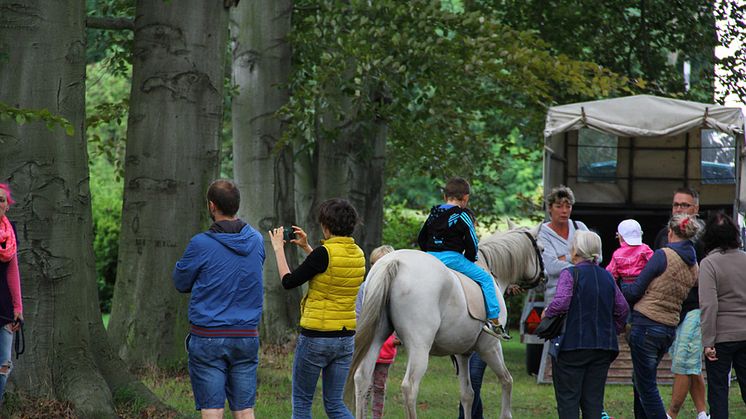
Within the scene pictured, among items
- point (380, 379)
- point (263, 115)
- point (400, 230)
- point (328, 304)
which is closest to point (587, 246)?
point (328, 304)

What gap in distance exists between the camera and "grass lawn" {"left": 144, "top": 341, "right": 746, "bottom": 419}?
32.3ft

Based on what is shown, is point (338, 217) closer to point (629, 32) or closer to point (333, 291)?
point (333, 291)

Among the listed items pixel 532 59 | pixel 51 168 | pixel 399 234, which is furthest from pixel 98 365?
pixel 399 234

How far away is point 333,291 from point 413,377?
1.67 m

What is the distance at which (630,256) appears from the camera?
30.0 feet

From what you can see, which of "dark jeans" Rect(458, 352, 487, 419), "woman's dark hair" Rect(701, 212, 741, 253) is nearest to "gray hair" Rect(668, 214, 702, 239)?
"woman's dark hair" Rect(701, 212, 741, 253)

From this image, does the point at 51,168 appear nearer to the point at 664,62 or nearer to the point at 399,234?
the point at 664,62

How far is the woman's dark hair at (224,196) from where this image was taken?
21.1 ft

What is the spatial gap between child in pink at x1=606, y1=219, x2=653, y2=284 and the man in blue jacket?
12.4ft

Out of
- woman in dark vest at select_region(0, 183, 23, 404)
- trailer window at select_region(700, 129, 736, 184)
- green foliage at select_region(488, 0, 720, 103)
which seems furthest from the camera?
green foliage at select_region(488, 0, 720, 103)

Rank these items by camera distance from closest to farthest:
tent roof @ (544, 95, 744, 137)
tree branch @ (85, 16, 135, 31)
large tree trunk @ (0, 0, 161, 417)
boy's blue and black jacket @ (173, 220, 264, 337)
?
boy's blue and black jacket @ (173, 220, 264, 337)
large tree trunk @ (0, 0, 161, 417)
tree branch @ (85, 16, 135, 31)
tent roof @ (544, 95, 744, 137)

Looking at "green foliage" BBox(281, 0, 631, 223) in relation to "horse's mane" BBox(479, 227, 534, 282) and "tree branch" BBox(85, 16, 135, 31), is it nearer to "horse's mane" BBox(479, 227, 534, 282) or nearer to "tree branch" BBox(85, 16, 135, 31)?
"tree branch" BBox(85, 16, 135, 31)

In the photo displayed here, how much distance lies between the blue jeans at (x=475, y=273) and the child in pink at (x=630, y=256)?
1094 millimetres

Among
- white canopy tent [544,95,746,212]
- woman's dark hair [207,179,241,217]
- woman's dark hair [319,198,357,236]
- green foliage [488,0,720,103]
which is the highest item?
green foliage [488,0,720,103]
